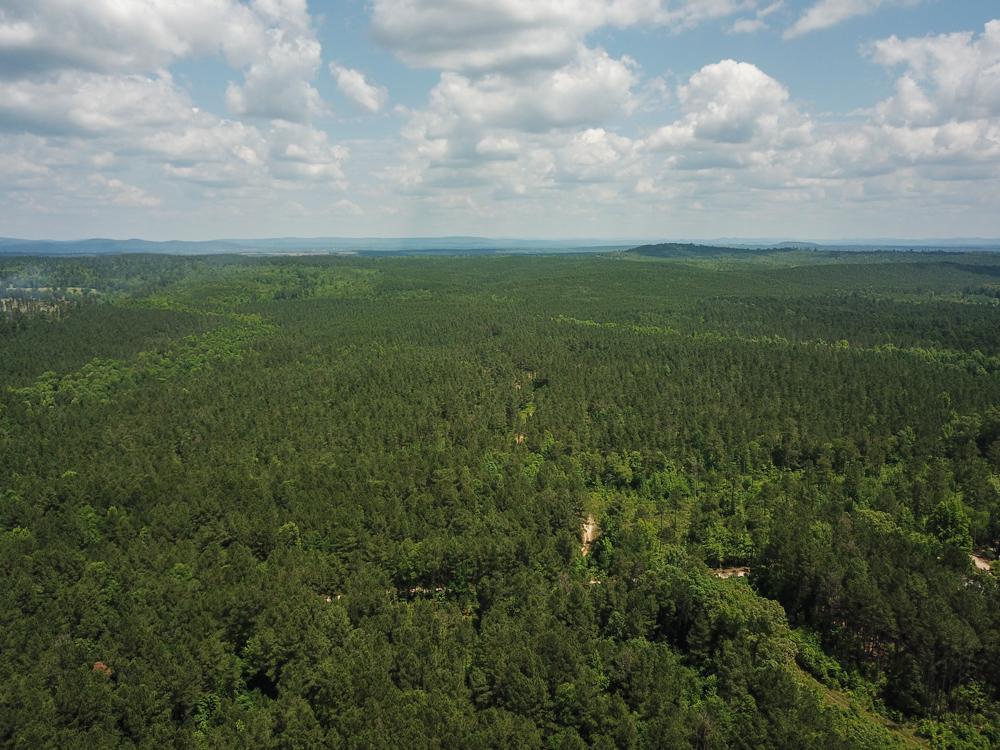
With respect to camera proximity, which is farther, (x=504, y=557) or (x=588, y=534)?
(x=588, y=534)

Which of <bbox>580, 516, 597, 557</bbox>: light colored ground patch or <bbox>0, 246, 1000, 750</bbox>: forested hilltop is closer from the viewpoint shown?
<bbox>0, 246, 1000, 750</bbox>: forested hilltop

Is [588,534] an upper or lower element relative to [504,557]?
lower

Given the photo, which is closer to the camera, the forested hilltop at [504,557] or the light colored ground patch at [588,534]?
the forested hilltop at [504,557]

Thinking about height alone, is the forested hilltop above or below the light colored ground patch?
above

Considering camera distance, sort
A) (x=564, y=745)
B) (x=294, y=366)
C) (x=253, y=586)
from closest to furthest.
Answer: (x=564, y=745) → (x=253, y=586) → (x=294, y=366)

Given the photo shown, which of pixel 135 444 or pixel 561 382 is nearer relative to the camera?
pixel 135 444

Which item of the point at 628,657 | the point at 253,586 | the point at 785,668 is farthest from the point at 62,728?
the point at 785,668

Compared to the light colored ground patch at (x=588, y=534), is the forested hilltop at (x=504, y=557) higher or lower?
higher

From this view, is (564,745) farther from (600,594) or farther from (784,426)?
(784,426)
